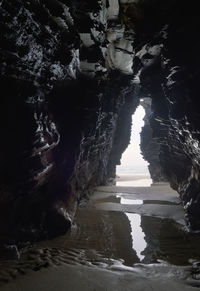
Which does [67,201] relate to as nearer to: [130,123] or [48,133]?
[48,133]

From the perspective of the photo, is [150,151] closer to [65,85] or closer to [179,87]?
[179,87]

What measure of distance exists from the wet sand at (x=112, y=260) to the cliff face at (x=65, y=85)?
96 cm

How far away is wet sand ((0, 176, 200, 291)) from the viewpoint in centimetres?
438

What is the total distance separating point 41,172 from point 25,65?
10.1 feet

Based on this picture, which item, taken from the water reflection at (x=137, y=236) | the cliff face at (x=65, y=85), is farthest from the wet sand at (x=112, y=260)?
the cliff face at (x=65, y=85)

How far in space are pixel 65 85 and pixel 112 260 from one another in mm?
5481

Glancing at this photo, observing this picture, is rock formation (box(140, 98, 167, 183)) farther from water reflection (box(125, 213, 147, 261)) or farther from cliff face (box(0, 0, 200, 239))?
water reflection (box(125, 213, 147, 261))

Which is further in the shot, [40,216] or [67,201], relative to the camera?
[67,201]

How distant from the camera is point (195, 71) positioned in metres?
6.12

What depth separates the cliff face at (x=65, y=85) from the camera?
534cm

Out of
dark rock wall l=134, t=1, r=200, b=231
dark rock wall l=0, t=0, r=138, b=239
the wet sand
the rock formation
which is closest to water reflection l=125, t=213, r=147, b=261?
the wet sand

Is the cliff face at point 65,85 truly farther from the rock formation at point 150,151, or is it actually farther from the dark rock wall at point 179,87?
the rock formation at point 150,151

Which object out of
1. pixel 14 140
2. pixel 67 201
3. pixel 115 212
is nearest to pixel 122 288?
pixel 14 140

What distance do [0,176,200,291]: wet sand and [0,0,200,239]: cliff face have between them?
0.96 metres
